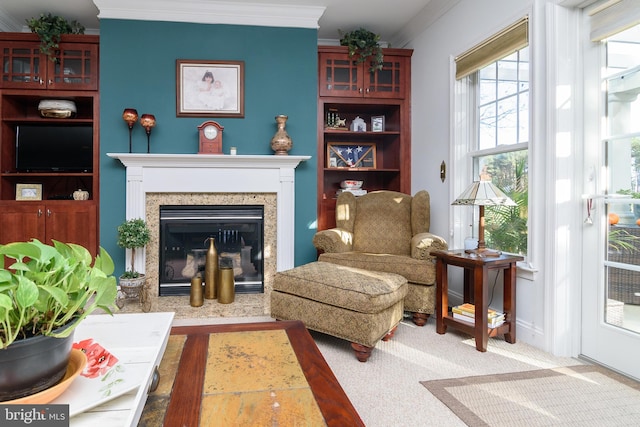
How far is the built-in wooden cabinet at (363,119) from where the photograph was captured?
12.9ft

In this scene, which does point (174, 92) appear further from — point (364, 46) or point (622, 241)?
point (622, 241)

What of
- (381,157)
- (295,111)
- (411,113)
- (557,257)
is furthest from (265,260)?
(557,257)

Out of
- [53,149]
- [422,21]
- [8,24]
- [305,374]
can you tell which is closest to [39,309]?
[305,374]

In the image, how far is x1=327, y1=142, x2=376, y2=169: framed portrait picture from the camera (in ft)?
14.1

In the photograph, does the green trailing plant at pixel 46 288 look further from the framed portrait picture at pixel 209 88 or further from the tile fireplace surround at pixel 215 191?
the framed portrait picture at pixel 209 88

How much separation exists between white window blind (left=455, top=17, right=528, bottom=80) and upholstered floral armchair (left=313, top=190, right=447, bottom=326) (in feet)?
3.61

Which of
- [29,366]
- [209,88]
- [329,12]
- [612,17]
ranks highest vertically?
[329,12]

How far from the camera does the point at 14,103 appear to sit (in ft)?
12.4

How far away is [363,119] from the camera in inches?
176

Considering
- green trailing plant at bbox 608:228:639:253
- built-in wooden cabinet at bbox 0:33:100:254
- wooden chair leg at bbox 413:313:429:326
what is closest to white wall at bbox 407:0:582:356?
green trailing plant at bbox 608:228:639:253

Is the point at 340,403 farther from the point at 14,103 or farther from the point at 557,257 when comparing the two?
the point at 14,103

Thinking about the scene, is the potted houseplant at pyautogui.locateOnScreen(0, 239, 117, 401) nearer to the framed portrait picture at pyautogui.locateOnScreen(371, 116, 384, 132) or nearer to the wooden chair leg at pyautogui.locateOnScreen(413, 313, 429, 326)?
the wooden chair leg at pyautogui.locateOnScreen(413, 313, 429, 326)

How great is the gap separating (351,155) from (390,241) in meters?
1.33

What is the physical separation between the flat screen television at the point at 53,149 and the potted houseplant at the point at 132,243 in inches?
41.0
